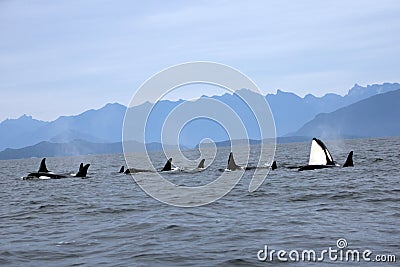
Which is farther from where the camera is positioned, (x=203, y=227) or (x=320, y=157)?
(x=320, y=157)

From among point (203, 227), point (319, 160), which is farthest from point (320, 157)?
point (203, 227)

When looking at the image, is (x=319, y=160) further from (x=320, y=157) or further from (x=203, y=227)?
(x=203, y=227)

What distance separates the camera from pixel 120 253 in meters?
11.8

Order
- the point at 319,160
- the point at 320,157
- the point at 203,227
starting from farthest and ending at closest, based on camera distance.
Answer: the point at 320,157 → the point at 319,160 → the point at 203,227

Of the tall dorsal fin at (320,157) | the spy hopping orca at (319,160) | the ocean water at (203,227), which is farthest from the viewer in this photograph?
the tall dorsal fin at (320,157)

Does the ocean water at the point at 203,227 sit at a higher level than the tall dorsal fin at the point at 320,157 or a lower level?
lower

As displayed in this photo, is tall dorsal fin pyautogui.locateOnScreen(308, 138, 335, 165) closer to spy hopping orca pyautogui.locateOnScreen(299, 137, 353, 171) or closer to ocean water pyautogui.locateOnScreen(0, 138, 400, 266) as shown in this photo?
spy hopping orca pyautogui.locateOnScreen(299, 137, 353, 171)

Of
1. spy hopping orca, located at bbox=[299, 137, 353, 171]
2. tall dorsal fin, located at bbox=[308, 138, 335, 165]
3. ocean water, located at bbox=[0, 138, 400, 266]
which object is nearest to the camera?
ocean water, located at bbox=[0, 138, 400, 266]

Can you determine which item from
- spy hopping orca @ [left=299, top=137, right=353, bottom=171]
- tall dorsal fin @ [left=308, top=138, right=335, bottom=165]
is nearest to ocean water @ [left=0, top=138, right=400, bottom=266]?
spy hopping orca @ [left=299, top=137, right=353, bottom=171]

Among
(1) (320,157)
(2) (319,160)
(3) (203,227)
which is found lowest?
(3) (203,227)

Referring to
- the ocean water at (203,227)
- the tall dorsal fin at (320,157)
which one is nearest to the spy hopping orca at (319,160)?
the tall dorsal fin at (320,157)

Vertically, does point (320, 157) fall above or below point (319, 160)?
above

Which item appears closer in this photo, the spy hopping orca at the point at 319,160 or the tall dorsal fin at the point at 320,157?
the spy hopping orca at the point at 319,160

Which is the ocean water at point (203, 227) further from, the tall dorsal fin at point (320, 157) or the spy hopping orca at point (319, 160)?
the tall dorsal fin at point (320, 157)
